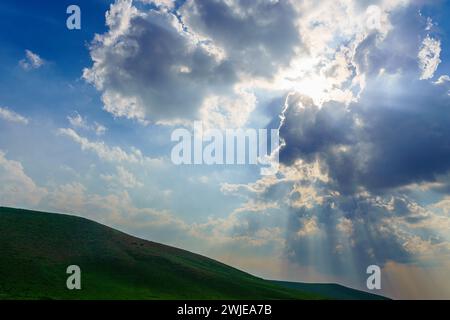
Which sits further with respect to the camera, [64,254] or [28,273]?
[64,254]

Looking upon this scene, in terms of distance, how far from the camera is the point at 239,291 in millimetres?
98562

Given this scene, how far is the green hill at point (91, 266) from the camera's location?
8031 cm

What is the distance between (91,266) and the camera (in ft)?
323

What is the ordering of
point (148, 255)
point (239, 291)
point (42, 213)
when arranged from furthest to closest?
point (42, 213) < point (148, 255) < point (239, 291)

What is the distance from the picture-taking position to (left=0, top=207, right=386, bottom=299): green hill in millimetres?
80312
